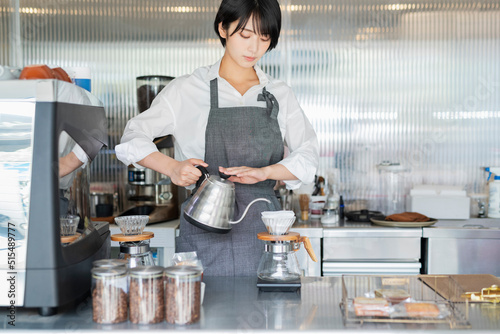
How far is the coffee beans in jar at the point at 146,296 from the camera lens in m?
1.15

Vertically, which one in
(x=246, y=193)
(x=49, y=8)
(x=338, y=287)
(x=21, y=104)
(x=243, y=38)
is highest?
(x=49, y=8)

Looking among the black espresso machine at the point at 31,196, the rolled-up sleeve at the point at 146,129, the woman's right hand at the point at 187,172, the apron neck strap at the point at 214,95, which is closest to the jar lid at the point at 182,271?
the black espresso machine at the point at 31,196

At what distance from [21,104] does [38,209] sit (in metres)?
0.23

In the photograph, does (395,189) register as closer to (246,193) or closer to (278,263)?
(246,193)

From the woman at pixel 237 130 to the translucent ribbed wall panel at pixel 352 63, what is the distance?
147 cm

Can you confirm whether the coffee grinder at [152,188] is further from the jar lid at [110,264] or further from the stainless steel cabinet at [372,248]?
the jar lid at [110,264]

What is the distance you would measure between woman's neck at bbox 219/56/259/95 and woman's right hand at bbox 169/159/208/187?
0.48 meters

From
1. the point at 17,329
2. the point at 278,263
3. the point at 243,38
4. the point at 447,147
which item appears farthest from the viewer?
the point at 447,147

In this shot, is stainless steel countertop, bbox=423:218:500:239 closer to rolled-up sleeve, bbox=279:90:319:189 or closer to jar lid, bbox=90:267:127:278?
rolled-up sleeve, bbox=279:90:319:189

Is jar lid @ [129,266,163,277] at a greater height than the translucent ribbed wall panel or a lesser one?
lesser

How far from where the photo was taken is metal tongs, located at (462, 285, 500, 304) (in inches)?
53.7

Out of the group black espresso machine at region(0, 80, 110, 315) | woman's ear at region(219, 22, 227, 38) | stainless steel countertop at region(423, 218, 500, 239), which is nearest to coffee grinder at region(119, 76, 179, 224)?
woman's ear at region(219, 22, 227, 38)

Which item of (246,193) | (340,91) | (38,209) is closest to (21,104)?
(38,209)

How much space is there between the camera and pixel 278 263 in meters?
1.46
